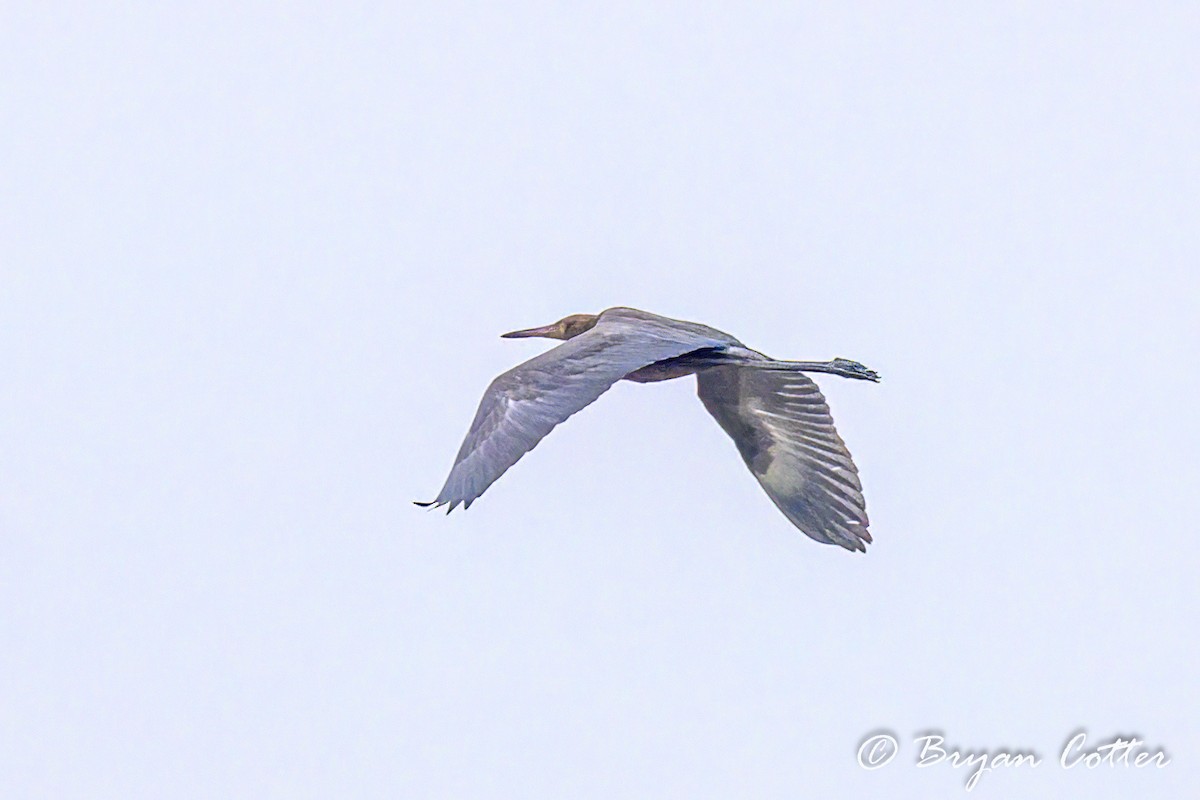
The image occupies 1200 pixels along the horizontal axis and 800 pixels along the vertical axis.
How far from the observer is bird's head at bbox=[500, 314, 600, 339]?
16.9m

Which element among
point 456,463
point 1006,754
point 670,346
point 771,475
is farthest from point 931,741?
point 456,463

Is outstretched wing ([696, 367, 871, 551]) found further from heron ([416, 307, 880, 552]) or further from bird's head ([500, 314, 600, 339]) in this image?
bird's head ([500, 314, 600, 339])

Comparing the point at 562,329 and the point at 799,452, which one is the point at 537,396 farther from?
the point at 799,452

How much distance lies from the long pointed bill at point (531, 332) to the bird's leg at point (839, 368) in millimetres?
2163

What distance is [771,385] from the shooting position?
17266 mm

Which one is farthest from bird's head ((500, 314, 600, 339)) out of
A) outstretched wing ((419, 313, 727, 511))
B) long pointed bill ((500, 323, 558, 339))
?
outstretched wing ((419, 313, 727, 511))

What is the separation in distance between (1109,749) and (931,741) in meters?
1.40

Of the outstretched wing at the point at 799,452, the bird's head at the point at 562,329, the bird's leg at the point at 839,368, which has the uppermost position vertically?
the bird's head at the point at 562,329

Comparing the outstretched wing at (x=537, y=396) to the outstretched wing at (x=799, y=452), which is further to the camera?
the outstretched wing at (x=799, y=452)

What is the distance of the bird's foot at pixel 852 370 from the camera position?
51.9ft

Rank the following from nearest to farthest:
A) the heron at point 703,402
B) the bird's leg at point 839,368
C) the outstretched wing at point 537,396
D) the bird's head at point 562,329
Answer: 1. the outstretched wing at point 537,396
2. the heron at point 703,402
3. the bird's leg at point 839,368
4. the bird's head at point 562,329

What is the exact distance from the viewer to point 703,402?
17719 millimetres

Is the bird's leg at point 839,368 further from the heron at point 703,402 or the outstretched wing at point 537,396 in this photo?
the outstretched wing at point 537,396

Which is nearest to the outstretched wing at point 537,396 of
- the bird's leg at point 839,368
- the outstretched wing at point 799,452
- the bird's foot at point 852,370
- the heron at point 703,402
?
the heron at point 703,402
